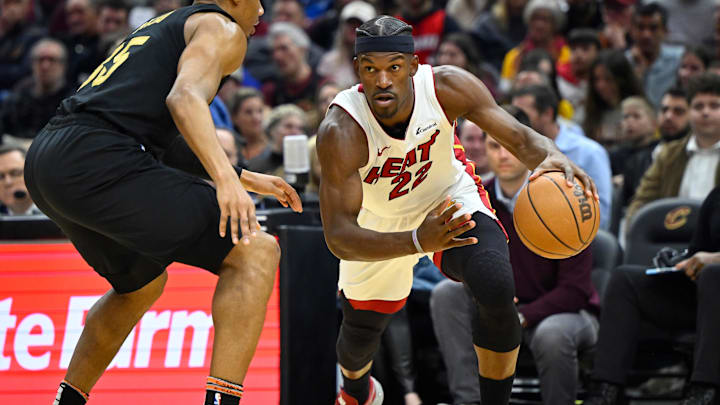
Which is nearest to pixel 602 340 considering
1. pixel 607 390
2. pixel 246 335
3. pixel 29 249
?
pixel 607 390

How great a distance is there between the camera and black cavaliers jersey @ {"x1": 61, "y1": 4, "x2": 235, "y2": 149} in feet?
12.2

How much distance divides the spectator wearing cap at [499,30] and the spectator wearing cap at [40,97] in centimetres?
427

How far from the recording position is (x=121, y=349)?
503 cm

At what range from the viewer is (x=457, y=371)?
17.5 feet

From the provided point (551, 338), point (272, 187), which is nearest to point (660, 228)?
point (551, 338)

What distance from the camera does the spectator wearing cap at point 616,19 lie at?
9.53 meters

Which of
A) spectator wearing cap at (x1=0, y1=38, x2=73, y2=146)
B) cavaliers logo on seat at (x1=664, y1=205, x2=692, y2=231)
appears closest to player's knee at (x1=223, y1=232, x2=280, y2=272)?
cavaliers logo on seat at (x1=664, y1=205, x2=692, y2=231)

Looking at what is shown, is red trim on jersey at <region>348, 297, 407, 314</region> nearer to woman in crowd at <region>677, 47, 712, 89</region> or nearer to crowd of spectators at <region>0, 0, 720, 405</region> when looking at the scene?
crowd of spectators at <region>0, 0, 720, 405</region>

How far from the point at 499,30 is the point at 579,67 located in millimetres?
1285

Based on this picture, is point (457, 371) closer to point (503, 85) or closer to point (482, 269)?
point (482, 269)

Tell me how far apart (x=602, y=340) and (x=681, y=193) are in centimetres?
190

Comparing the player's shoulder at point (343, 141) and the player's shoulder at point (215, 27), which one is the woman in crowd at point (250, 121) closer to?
the player's shoulder at point (343, 141)

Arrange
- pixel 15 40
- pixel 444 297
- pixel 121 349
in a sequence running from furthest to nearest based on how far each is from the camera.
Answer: pixel 15 40
pixel 444 297
pixel 121 349

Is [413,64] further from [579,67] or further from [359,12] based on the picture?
[359,12]
